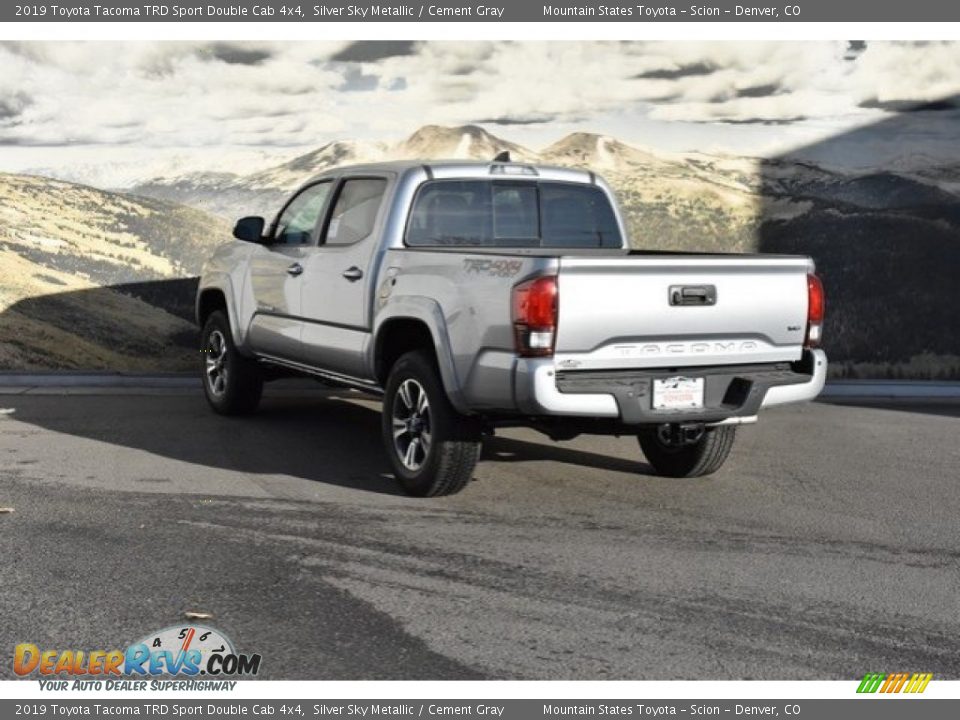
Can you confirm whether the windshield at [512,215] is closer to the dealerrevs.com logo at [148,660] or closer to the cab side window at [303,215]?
the cab side window at [303,215]

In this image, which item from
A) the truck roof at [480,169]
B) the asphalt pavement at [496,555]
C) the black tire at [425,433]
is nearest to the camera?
the asphalt pavement at [496,555]

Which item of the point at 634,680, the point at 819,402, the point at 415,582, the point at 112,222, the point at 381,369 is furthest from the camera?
the point at 112,222

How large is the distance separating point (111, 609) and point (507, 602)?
1.65m

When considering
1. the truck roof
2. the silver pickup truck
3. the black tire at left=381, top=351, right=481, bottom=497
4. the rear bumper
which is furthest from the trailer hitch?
the truck roof

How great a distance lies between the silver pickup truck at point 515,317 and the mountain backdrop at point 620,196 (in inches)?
149

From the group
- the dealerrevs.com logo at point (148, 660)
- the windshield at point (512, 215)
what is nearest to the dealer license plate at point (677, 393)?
the windshield at point (512, 215)

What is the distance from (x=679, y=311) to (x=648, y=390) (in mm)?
451

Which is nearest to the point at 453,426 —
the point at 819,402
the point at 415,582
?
the point at 415,582

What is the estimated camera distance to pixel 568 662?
4746mm

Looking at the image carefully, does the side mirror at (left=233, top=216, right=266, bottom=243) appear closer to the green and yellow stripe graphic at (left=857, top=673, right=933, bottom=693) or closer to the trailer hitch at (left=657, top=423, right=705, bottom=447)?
the trailer hitch at (left=657, top=423, right=705, bottom=447)

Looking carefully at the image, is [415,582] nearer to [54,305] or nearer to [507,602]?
[507,602]

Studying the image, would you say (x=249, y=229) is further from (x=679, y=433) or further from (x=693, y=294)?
(x=693, y=294)

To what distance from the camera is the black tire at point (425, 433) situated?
7199mm

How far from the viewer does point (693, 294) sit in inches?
269
